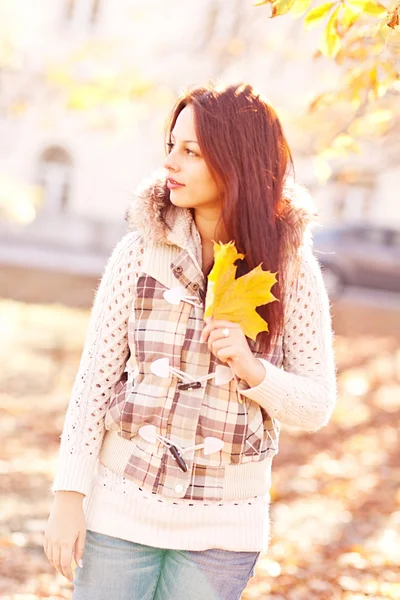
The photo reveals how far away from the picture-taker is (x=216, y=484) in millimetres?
2154

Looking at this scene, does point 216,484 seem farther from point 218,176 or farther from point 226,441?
point 218,176

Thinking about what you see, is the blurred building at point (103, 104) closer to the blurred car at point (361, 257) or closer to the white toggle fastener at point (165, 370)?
the blurred car at point (361, 257)

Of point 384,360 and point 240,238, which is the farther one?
point 384,360

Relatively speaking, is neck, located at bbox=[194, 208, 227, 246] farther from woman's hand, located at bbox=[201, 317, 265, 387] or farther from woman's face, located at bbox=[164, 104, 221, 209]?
woman's hand, located at bbox=[201, 317, 265, 387]

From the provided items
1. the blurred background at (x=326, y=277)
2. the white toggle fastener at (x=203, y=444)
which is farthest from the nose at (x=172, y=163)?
the white toggle fastener at (x=203, y=444)

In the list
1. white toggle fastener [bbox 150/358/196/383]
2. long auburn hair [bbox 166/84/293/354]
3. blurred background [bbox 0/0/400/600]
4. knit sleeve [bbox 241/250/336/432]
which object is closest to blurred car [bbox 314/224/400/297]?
blurred background [bbox 0/0/400/600]

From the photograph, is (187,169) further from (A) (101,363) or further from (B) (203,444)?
(B) (203,444)

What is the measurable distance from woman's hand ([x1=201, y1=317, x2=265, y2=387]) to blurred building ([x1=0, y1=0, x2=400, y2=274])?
6.14 metres

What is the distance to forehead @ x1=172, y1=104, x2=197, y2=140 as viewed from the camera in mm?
2162

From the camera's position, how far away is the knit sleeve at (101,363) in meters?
2.21

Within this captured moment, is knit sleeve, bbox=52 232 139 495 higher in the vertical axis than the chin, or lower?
lower

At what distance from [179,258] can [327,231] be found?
16.3 m

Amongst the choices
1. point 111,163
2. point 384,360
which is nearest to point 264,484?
point 384,360

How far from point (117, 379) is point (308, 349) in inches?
18.8
